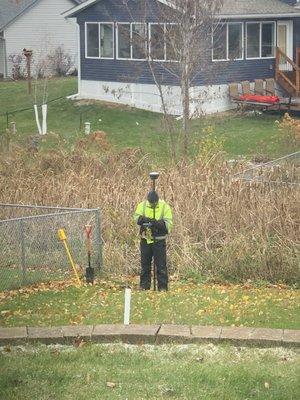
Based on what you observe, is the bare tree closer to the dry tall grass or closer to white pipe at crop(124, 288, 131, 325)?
the dry tall grass

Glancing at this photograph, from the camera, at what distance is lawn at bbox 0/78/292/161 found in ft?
82.7

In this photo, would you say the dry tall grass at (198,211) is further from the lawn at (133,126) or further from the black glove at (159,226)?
the lawn at (133,126)

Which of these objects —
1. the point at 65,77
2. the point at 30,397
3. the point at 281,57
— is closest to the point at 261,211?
the point at 30,397

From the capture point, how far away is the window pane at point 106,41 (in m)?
35.5

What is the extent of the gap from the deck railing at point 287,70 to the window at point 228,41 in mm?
2059

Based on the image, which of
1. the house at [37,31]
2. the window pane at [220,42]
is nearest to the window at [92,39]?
the window pane at [220,42]

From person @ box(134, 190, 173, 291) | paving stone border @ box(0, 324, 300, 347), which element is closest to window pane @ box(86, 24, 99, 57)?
person @ box(134, 190, 173, 291)

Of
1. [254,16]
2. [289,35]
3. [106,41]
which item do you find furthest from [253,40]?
[106,41]

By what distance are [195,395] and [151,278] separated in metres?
5.49

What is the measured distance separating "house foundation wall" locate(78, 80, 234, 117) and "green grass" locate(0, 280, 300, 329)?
19128 millimetres

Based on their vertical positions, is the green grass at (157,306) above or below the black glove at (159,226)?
below

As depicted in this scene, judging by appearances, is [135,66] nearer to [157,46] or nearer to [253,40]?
[157,46]

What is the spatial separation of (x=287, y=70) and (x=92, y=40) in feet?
26.8

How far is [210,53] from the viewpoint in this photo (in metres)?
31.4
